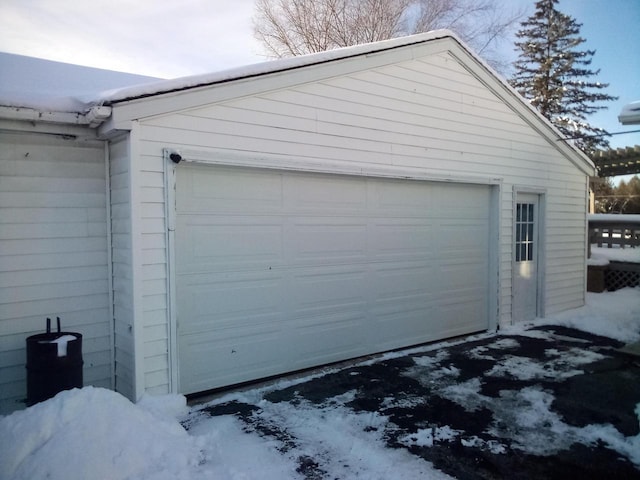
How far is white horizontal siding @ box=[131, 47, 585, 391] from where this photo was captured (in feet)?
14.0

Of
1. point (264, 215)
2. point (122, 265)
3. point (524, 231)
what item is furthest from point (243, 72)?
point (524, 231)

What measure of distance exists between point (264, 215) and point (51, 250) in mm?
2064

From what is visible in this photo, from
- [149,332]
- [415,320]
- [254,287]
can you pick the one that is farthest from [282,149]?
[415,320]

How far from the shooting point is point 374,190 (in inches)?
240

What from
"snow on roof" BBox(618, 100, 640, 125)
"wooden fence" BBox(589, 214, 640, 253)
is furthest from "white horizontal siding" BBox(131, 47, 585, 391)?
"wooden fence" BBox(589, 214, 640, 253)

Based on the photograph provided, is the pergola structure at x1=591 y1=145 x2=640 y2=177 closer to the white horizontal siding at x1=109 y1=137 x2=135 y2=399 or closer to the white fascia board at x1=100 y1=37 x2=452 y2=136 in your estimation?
the white fascia board at x1=100 y1=37 x2=452 y2=136

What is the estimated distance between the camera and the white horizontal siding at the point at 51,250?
13.2ft

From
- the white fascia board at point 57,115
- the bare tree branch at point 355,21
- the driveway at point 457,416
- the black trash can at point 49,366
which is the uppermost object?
the bare tree branch at point 355,21

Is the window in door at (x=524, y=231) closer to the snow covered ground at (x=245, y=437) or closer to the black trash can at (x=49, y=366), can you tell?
the snow covered ground at (x=245, y=437)

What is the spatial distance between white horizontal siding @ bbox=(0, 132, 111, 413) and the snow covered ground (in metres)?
1.00

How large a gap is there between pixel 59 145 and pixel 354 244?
3404 mm

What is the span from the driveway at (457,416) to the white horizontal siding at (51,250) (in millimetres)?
1437

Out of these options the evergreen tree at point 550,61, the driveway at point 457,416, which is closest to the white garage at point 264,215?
the driveway at point 457,416

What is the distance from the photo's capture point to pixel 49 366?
3770 mm
